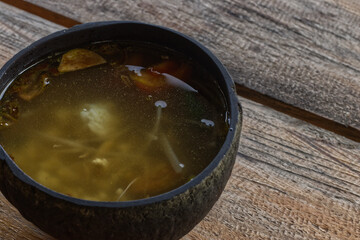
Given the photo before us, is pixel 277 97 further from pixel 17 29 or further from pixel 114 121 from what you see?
pixel 17 29

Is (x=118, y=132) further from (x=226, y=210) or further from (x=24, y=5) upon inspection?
(x=24, y=5)

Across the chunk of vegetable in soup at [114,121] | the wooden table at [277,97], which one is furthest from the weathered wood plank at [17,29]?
the chunk of vegetable in soup at [114,121]

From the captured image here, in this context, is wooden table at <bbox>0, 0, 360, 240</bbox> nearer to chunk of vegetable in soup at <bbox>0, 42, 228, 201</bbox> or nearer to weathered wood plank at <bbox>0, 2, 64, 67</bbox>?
weathered wood plank at <bbox>0, 2, 64, 67</bbox>

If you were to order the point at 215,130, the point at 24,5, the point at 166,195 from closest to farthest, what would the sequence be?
the point at 166,195, the point at 215,130, the point at 24,5

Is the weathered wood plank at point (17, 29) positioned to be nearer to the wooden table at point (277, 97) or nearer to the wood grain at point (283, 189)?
the wooden table at point (277, 97)

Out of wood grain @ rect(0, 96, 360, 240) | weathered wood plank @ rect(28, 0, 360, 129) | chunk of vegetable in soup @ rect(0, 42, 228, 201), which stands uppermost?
chunk of vegetable in soup @ rect(0, 42, 228, 201)

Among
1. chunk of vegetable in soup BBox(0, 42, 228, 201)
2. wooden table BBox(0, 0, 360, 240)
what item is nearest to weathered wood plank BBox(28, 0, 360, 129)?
wooden table BBox(0, 0, 360, 240)

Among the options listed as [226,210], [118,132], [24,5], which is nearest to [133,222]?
[118,132]
